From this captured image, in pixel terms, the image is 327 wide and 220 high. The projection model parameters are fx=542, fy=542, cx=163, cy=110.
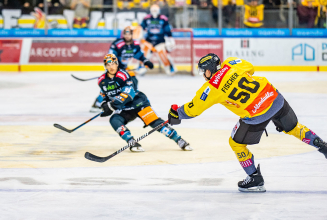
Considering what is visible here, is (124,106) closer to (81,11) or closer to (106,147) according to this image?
(106,147)

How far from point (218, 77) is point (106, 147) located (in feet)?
8.03

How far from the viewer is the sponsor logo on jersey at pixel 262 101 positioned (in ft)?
12.9

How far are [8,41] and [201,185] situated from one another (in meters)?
12.3

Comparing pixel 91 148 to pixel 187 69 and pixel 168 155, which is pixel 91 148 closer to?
pixel 168 155

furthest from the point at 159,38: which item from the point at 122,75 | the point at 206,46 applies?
the point at 122,75

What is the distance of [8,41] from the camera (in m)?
15.4

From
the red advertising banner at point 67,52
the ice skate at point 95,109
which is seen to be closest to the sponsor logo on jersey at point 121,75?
the ice skate at point 95,109

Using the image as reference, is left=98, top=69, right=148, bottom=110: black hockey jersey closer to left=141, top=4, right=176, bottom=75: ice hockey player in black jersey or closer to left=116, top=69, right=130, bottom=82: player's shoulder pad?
left=116, top=69, right=130, bottom=82: player's shoulder pad

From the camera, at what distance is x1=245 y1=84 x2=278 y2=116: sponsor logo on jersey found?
3.94 metres

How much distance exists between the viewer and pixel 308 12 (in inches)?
573

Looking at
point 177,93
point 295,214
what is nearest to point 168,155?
point 295,214

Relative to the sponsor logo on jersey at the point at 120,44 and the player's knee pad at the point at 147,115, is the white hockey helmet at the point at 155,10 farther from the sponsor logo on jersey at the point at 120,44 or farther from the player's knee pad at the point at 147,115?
the player's knee pad at the point at 147,115

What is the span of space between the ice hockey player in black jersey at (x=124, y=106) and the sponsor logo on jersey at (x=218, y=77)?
189cm

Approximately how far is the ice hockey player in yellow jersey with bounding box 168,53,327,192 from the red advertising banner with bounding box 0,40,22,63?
12217 mm
